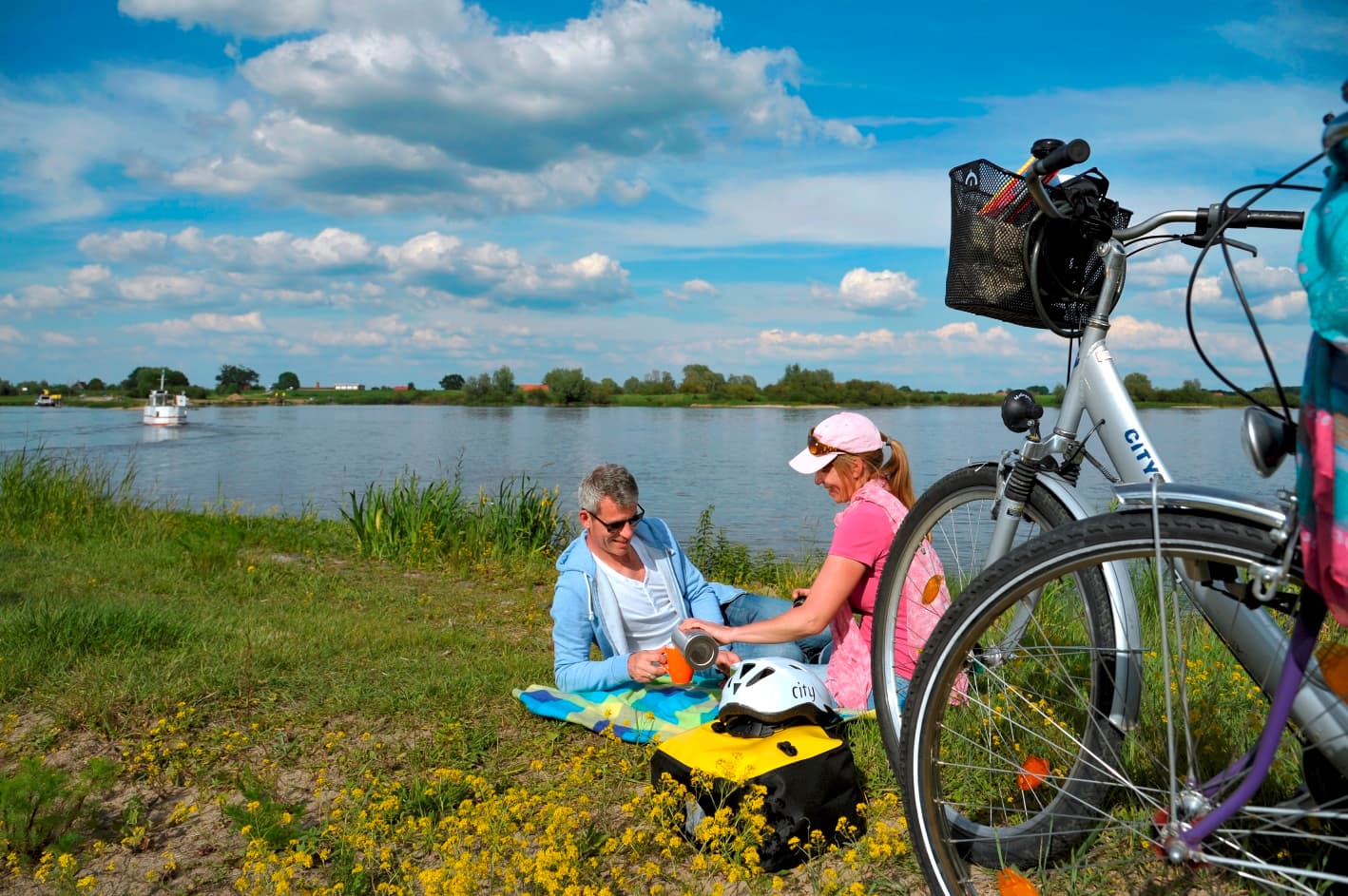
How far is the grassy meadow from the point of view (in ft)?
8.98

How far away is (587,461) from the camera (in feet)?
65.9

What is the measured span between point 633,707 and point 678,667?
1.21 ft

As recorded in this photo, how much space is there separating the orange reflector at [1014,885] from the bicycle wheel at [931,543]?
56 cm

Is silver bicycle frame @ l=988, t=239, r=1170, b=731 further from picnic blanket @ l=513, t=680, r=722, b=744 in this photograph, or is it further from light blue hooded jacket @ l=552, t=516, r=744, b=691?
light blue hooded jacket @ l=552, t=516, r=744, b=691

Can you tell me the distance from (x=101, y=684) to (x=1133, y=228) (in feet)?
14.3

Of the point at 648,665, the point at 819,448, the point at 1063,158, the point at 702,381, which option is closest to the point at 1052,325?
the point at 1063,158

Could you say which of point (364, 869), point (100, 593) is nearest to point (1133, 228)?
point (364, 869)

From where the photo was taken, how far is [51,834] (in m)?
2.95

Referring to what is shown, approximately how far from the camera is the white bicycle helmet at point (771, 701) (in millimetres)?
3137

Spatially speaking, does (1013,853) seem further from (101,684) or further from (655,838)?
(101,684)

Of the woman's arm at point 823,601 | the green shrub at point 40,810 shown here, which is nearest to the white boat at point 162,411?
the green shrub at point 40,810

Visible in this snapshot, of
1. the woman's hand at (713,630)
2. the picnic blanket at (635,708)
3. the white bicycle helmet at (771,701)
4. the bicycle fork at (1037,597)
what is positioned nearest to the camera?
the bicycle fork at (1037,597)

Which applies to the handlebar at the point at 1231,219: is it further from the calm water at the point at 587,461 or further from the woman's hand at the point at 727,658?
the woman's hand at the point at 727,658

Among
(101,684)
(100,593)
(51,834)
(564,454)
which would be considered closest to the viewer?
(51,834)
